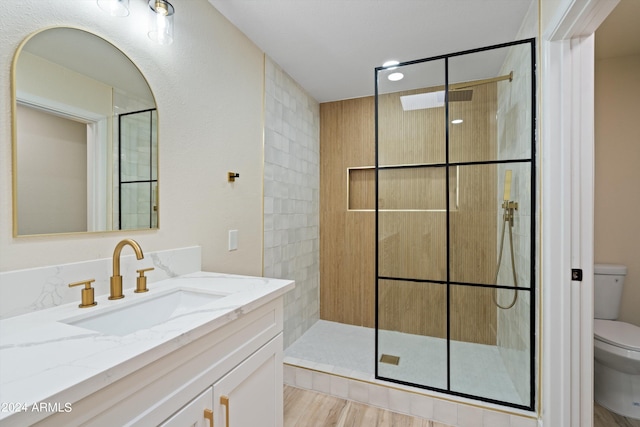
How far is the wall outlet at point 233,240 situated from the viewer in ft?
6.06

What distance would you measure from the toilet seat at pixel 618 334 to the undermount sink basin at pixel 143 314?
2.30 m

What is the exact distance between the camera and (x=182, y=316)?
0.86 meters

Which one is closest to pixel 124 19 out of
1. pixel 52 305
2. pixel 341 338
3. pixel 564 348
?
pixel 52 305

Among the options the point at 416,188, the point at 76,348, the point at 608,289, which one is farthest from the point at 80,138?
the point at 608,289

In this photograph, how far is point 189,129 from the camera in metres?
1.54

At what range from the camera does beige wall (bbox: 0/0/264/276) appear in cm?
93

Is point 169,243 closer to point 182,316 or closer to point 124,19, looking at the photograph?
point 182,316

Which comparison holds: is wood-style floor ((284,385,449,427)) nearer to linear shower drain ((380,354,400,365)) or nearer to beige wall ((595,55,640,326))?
linear shower drain ((380,354,400,365))

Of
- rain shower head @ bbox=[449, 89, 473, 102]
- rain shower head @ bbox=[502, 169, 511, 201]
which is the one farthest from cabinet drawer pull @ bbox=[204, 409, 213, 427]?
rain shower head @ bbox=[449, 89, 473, 102]

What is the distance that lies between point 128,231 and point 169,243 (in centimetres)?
21

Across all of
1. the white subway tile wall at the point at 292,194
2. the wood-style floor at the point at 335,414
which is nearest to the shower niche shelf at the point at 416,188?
the white subway tile wall at the point at 292,194

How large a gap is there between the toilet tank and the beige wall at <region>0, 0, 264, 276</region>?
2.45 meters

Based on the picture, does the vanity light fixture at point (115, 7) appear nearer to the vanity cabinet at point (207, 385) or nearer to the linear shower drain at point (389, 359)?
the vanity cabinet at point (207, 385)

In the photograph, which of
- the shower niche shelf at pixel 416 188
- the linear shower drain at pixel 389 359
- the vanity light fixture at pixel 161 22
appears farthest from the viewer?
the linear shower drain at pixel 389 359
